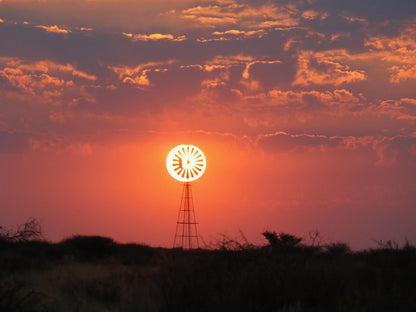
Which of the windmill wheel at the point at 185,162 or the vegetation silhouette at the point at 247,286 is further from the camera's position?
the windmill wheel at the point at 185,162

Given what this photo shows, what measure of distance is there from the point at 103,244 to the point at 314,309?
28204 mm

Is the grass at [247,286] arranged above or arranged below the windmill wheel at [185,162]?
below

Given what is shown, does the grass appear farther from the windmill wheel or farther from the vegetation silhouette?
the windmill wheel

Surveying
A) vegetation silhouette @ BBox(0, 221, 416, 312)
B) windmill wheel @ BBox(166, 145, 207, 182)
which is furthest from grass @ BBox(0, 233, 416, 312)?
windmill wheel @ BBox(166, 145, 207, 182)

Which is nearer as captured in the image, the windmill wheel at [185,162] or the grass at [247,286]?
the grass at [247,286]

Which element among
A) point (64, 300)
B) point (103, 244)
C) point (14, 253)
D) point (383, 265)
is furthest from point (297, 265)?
point (103, 244)

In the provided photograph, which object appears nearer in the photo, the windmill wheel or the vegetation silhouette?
the vegetation silhouette

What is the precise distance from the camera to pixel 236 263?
16094mm

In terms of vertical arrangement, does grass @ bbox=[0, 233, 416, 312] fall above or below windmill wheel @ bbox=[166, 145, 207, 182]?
below

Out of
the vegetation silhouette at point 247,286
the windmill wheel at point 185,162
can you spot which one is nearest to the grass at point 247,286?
the vegetation silhouette at point 247,286

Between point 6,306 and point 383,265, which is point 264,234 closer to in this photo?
point 383,265

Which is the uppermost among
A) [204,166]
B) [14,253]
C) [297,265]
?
[204,166]

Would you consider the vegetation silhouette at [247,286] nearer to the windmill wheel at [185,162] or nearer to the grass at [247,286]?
the grass at [247,286]

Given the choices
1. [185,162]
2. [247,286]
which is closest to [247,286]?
[247,286]
